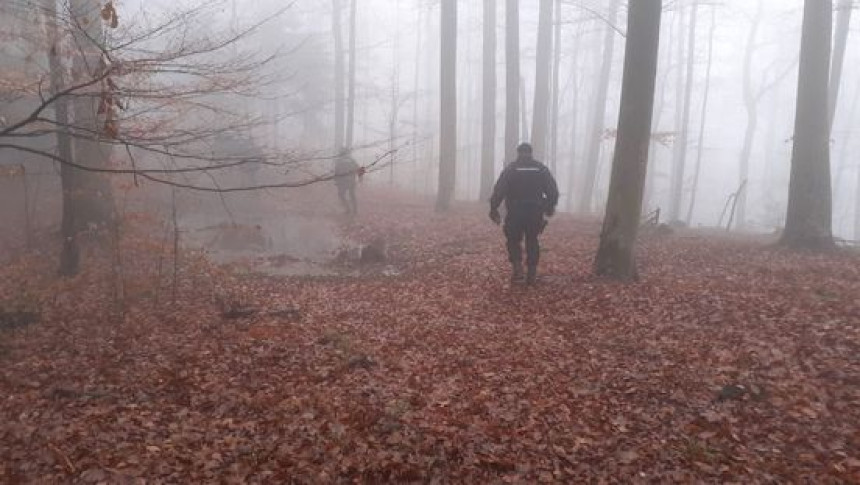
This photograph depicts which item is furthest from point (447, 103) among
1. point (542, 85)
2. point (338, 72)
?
point (338, 72)

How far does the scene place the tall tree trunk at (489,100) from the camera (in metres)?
20.3

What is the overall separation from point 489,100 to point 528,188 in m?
12.9

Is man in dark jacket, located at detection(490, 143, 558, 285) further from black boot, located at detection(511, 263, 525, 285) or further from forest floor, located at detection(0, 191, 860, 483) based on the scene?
forest floor, located at detection(0, 191, 860, 483)

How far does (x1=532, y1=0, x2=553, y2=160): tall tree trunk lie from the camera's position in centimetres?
2025

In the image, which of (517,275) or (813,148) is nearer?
(517,275)

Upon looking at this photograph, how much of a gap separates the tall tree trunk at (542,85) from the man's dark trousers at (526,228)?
34.9ft

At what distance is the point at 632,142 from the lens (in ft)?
30.6

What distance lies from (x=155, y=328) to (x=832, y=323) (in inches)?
327

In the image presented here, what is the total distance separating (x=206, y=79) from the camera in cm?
642

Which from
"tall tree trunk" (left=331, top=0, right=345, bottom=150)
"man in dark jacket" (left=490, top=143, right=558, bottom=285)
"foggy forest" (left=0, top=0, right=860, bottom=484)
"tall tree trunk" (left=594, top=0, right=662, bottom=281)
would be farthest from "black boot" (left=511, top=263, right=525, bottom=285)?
"tall tree trunk" (left=331, top=0, right=345, bottom=150)

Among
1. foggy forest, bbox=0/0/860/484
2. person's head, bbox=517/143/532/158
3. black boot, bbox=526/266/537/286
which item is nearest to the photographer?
foggy forest, bbox=0/0/860/484

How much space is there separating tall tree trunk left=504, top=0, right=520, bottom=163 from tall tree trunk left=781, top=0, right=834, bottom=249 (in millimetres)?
8878

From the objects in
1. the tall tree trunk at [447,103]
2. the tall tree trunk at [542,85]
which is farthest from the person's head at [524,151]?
the tall tree trunk at [542,85]

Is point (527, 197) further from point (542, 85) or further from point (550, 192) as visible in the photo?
point (542, 85)
